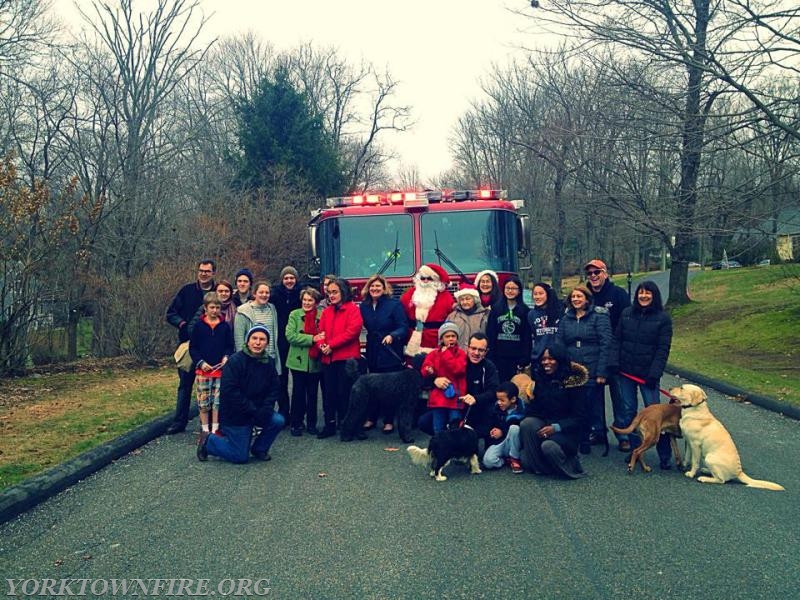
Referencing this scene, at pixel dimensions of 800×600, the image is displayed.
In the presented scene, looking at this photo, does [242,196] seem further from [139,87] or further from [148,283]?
[148,283]

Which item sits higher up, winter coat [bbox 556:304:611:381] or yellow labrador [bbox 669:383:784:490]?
winter coat [bbox 556:304:611:381]

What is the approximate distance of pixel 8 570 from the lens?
4.84 metres

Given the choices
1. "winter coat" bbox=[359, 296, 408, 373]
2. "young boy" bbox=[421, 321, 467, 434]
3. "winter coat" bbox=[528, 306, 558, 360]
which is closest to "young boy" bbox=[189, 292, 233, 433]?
"winter coat" bbox=[359, 296, 408, 373]

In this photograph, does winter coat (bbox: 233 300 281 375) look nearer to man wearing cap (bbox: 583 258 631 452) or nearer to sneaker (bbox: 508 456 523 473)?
sneaker (bbox: 508 456 523 473)

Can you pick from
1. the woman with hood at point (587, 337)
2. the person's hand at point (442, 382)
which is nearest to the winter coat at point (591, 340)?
the woman with hood at point (587, 337)

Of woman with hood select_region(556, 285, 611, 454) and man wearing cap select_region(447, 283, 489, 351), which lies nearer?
woman with hood select_region(556, 285, 611, 454)

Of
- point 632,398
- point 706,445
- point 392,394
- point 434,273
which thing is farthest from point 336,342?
point 706,445

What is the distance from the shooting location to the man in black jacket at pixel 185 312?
367 inches

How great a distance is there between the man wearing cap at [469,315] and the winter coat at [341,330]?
3.66 feet

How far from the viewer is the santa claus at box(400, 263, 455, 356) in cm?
917

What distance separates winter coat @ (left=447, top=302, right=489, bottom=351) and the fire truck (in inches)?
72.4

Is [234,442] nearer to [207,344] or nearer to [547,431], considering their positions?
[207,344]

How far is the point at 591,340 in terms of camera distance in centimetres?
812

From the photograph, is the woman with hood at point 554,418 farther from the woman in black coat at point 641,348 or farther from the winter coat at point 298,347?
the winter coat at point 298,347
